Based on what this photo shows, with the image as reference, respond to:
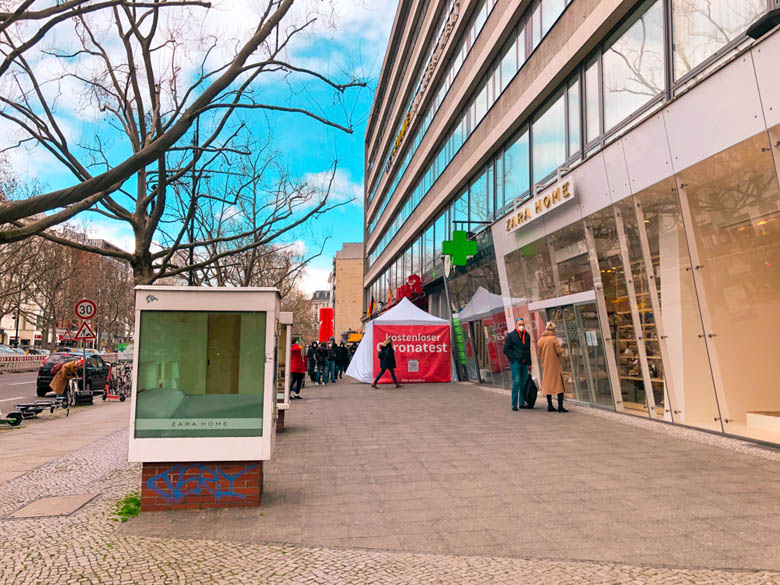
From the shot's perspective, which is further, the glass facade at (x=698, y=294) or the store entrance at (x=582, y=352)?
the store entrance at (x=582, y=352)

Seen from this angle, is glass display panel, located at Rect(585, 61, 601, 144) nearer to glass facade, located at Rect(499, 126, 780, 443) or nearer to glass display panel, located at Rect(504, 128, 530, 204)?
glass facade, located at Rect(499, 126, 780, 443)

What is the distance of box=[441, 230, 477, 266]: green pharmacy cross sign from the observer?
782 inches

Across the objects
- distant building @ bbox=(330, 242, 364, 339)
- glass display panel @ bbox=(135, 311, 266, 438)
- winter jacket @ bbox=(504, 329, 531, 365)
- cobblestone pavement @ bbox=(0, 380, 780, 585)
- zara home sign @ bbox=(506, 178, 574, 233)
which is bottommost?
cobblestone pavement @ bbox=(0, 380, 780, 585)

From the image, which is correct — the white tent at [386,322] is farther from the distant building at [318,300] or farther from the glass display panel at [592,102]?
the distant building at [318,300]

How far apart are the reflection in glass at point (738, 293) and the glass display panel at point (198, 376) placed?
6.82m

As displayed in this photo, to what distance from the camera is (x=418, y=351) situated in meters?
21.9

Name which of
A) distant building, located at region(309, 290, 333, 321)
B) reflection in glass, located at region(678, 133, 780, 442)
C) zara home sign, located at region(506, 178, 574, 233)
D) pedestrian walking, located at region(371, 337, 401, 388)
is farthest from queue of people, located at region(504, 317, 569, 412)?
distant building, located at region(309, 290, 333, 321)

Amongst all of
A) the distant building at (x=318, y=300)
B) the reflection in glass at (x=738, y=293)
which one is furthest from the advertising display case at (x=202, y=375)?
the distant building at (x=318, y=300)

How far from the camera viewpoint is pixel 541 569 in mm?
3945

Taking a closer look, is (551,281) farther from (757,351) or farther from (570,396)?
(757,351)

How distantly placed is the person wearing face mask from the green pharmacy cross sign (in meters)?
7.89

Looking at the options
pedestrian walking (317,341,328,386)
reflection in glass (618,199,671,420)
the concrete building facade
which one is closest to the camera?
the concrete building facade

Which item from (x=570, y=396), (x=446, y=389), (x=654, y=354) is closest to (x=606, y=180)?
(x=654, y=354)

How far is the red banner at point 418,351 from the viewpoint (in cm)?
2166
